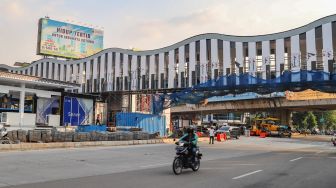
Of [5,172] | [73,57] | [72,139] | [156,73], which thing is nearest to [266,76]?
[156,73]

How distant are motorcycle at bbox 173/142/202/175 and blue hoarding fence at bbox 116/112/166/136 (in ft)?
85.0

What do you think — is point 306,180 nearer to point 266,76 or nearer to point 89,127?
point 89,127

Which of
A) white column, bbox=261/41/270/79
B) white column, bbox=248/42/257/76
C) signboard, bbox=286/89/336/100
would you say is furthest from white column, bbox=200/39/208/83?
signboard, bbox=286/89/336/100

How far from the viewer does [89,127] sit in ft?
116

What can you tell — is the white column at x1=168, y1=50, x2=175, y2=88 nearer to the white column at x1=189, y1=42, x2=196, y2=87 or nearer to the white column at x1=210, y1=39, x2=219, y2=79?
the white column at x1=189, y1=42, x2=196, y2=87

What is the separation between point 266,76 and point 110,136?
20.0 m

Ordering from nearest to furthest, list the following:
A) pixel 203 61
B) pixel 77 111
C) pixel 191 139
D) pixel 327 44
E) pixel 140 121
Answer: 1. pixel 191 139
2. pixel 327 44
3. pixel 140 121
4. pixel 77 111
5. pixel 203 61

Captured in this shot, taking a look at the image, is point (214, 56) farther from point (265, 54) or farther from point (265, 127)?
point (265, 127)

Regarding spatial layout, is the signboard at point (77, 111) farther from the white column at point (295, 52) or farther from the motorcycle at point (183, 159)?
the motorcycle at point (183, 159)

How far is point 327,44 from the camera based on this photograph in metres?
38.0

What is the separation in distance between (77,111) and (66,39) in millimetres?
30160

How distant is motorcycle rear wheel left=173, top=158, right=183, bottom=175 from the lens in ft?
40.5

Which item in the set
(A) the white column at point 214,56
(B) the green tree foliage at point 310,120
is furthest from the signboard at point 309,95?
(B) the green tree foliage at point 310,120

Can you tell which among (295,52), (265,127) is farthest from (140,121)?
(265,127)
